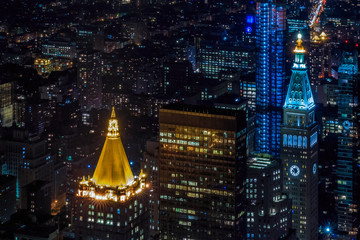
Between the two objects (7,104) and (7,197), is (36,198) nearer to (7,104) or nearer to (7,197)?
A: (7,197)

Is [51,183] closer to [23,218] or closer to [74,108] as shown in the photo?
[23,218]

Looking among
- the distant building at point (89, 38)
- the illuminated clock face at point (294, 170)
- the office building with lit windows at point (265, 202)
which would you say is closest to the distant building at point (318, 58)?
the distant building at point (89, 38)

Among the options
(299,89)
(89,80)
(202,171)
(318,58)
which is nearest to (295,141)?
(299,89)

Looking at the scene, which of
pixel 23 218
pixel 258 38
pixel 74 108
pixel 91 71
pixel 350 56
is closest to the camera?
pixel 23 218

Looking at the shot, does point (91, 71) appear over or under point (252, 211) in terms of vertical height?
over

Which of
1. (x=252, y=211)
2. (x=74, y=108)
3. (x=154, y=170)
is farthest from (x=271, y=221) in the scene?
(x=74, y=108)

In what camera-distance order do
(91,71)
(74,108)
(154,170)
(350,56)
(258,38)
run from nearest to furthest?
(154,170), (350,56), (258,38), (74,108), (91,71)

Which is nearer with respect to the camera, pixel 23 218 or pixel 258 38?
pixel 23 218
